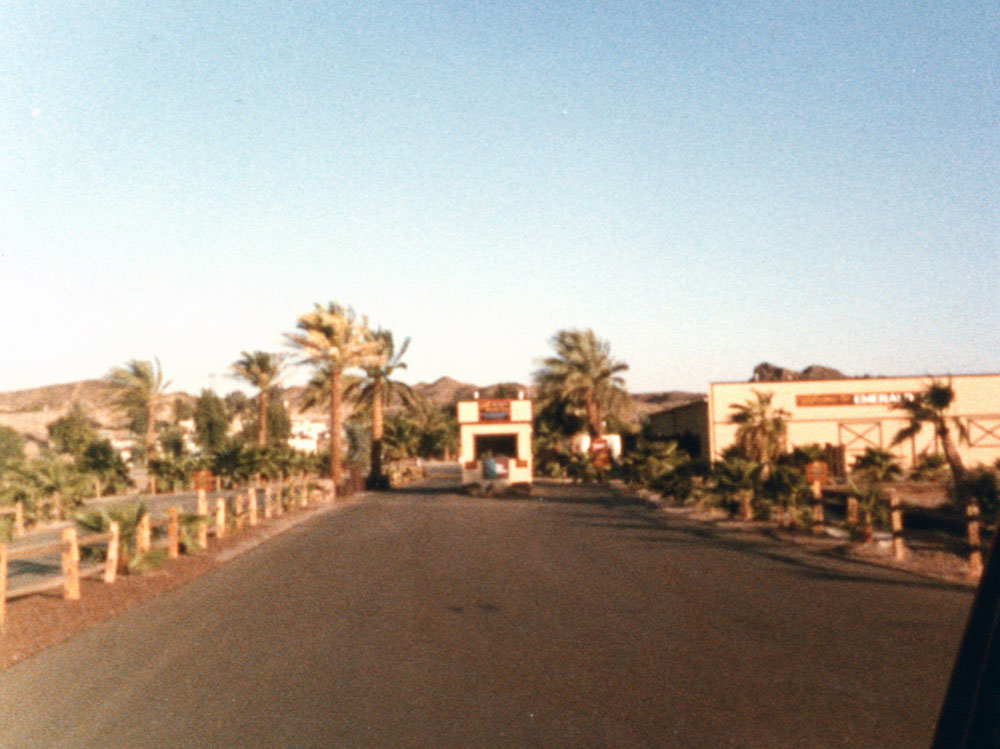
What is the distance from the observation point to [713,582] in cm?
1394

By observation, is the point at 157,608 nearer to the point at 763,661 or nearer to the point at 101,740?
the point at 101,740

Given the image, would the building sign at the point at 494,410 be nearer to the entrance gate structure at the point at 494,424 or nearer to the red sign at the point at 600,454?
the entrance gate structure at the point at 494,424

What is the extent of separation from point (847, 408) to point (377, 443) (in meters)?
24.9

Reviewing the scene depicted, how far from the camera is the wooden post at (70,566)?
1298 cm

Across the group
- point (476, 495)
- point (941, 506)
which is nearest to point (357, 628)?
point (941, 506)

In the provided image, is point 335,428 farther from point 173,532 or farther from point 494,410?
point 173,532

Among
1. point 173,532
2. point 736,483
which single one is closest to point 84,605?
point 173,532

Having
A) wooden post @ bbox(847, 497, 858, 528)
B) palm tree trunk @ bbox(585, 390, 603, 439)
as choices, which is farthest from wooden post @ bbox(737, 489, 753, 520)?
palm tree trunk @ bbox(585, 390, 603, 439)

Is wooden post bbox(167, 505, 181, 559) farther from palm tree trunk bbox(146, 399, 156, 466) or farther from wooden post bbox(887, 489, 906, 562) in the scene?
palm tree trunk bbox(146, 399, 156, 466)

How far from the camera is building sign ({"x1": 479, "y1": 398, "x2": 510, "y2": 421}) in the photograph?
47.8 m

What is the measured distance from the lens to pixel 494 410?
157ft

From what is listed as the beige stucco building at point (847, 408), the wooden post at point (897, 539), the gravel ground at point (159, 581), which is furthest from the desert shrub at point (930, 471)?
the wooden post at point (897, 539)

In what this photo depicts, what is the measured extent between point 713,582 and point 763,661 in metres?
5.43

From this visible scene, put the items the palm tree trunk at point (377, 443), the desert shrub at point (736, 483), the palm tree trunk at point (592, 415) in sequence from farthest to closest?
the palm tree trunk at point (592, 415)
the palm tree trunk at point (377, 443)
the desert shrub at point (736, 483)
